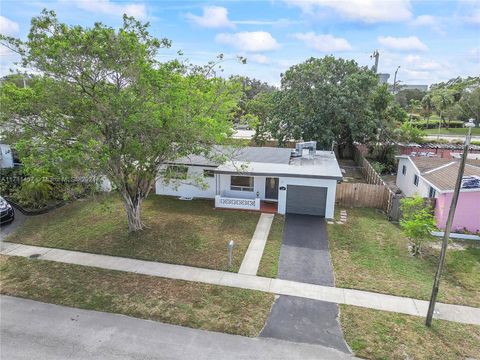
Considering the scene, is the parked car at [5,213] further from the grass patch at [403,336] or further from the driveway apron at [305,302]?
the grass patch at [403,336]

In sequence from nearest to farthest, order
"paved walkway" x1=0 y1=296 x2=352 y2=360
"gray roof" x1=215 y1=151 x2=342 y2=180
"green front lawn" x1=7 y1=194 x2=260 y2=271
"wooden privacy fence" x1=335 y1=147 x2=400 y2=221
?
"paved walkway" x1=0 y1=296 x2=352 y2=360
"green front lawn" x1=7 y1=194 x2=260 y2=271
"gray roof" x1=215 y1=151 x2=342 y2=180
"wooden privacy fence" x1=335 y1=147 x2=400 y2=221

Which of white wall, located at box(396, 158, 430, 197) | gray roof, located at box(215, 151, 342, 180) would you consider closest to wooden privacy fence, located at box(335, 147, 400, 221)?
gray roof, located at box(215, 151, 342, 180)

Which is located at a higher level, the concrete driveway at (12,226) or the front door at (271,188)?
the front door at (271,188)

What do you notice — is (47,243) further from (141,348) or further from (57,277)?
(141,348)

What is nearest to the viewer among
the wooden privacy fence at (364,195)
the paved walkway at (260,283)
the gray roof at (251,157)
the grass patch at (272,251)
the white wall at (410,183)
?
the paved walkway at (260,283)

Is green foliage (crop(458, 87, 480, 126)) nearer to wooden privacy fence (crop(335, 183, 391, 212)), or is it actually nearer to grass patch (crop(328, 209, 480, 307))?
wooden privacy fence (crop(335, 183, 391, 212))

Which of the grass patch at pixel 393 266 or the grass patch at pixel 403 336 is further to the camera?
the grass patch at pixel 393 266

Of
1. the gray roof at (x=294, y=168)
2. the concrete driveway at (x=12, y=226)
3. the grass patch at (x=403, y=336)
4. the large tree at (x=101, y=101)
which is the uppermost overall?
the large tree at (x=101, y=101)

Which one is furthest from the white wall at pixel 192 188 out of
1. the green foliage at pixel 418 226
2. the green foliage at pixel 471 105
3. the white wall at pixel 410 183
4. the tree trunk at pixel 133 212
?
the green foliage at pixel 471 105

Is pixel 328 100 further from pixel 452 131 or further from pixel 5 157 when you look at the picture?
pixel 452 131
